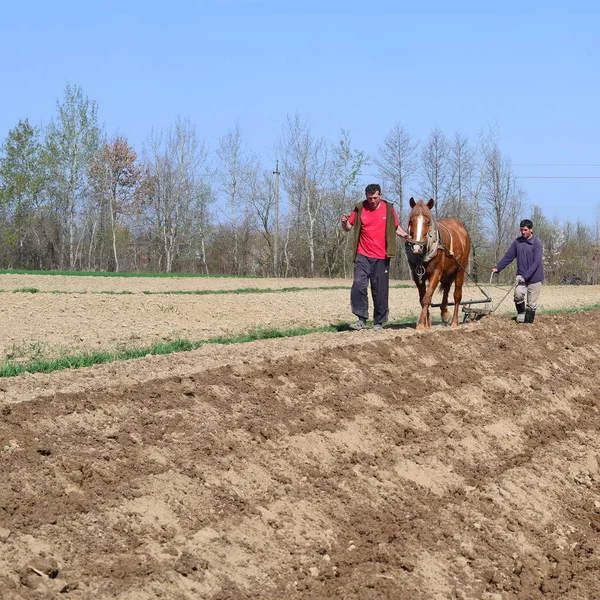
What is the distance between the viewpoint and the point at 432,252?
12.5 m

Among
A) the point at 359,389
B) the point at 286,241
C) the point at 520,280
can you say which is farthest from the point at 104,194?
the point at 359,389

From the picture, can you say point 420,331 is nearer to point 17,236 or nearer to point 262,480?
point 262,480

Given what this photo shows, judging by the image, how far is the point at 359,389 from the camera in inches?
324

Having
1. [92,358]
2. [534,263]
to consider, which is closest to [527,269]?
[534,263]

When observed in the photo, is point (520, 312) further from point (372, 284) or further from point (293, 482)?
point (293, 482)

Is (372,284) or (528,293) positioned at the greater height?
(372,284)

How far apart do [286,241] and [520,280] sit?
43.3m

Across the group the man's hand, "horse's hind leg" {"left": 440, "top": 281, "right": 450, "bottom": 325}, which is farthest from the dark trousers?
"horse's hind leg" {"left": 440, "top": 281, "right": 450, "bottom": 325}

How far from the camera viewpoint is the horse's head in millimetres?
12102

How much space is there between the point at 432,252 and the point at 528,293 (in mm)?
2452

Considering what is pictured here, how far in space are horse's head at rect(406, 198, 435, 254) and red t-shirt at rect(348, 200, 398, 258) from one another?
270mm

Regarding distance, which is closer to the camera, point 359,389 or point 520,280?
point 359,389

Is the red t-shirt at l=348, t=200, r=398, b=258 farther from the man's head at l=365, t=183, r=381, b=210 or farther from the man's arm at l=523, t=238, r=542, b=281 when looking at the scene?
the man's arm at l=523, t=238, r=542, b=281

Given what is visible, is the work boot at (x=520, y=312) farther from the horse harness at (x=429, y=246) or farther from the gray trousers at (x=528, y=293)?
the horse harness at (x=429, y=246)
